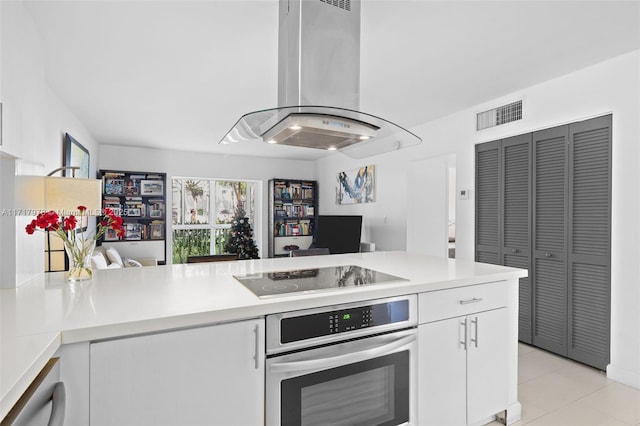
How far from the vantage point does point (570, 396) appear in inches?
91.4

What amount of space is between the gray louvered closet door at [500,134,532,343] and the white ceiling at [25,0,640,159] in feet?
1.93

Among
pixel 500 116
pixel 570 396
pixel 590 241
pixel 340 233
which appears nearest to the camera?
pixel 570 396

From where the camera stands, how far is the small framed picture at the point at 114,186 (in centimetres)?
560

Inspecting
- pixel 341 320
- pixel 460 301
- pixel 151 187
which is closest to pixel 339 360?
pixel 341 320

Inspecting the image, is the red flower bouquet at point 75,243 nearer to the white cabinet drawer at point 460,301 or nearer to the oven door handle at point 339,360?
the oven door handle at point 339,360

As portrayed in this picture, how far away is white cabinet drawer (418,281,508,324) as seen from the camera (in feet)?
5.42

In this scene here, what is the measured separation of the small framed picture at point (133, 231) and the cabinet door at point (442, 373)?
5.51 meters

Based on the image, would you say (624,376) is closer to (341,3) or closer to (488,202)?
(488,202)

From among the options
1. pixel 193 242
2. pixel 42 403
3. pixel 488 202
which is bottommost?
pixel 193 242

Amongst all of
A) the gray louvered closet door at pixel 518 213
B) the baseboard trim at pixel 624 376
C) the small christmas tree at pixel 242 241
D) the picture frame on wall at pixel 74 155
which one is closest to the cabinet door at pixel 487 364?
the baseboard trim at pixel 624 376

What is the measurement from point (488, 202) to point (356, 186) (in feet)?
8.20

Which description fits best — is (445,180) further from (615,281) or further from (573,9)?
(573,9)

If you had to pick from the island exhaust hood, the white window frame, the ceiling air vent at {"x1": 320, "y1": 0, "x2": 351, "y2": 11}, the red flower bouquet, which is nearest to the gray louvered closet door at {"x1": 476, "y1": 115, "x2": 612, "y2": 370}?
the island exhaust hood

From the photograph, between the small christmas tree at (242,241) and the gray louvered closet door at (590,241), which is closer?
the gray louvered closet door at (590,241)
